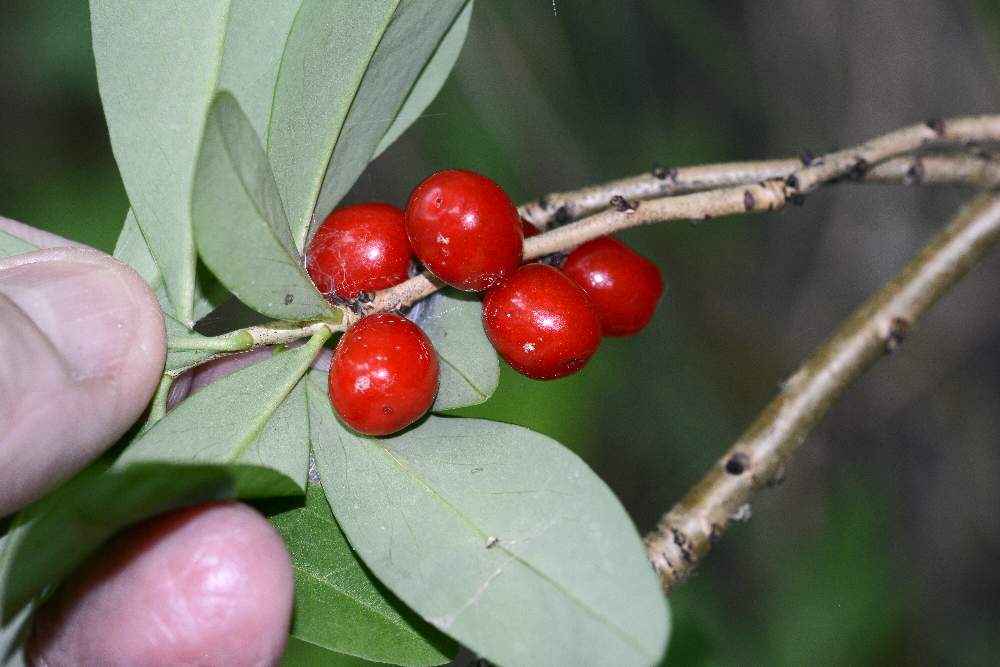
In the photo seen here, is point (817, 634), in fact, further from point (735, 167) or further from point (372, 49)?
point (372, 49)

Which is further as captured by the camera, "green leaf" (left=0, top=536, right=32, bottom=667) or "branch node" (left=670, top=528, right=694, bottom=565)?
"branch node" (left=670, top=528, right=694, bottom=565)

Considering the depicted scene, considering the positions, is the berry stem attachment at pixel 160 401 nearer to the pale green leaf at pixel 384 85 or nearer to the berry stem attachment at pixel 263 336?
the berry stem attachment at pixel 263 336

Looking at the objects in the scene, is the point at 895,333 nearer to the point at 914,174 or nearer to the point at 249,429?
the point at 914,174

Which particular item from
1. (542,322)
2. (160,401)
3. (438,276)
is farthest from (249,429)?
(542,322)

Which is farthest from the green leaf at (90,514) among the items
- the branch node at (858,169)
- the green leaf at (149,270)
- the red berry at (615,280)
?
the branch node at (858,169)

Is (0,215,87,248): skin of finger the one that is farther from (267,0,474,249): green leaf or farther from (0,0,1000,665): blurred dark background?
(0,0,1000,665): blurred dark background

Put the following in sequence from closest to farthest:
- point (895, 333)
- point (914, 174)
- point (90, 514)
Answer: point (90, 514) → point (895, 333) → point (914, 174)

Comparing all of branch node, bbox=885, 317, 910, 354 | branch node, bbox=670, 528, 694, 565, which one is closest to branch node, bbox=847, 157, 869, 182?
branch node, bbox=885, 317, 910, 354
